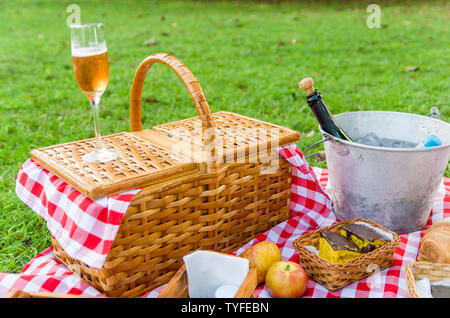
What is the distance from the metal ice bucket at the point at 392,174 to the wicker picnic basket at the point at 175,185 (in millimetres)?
202

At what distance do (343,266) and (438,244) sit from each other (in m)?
0.32

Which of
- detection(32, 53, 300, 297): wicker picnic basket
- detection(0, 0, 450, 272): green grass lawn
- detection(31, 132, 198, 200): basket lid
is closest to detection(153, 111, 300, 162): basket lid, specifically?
detection(32, 53, 300, 297): wicker picnic basket

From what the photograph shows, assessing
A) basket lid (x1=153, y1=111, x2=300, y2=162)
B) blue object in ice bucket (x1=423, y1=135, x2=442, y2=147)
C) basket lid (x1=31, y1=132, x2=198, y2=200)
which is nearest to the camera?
basket lid (x1=31, y1=132, x2=198, y2=200)

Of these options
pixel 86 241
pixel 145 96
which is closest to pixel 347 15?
pixel 145 96

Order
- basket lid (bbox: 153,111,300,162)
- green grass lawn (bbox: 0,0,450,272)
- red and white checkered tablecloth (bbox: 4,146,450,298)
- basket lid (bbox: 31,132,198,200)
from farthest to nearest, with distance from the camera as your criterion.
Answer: green grass lawn (bbox: 0,0,450,272), basket lid (bbox: 153,111,300,162), red and white checkered tablecloth (bbox: 4,146,450,298), basket lid (bbox: 31,132,198,200)

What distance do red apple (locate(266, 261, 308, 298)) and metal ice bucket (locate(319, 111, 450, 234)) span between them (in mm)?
439

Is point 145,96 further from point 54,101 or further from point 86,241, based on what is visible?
point 86,241

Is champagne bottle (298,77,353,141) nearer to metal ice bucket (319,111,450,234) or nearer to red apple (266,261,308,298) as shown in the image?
metal ice bucket (319,111,450,234)

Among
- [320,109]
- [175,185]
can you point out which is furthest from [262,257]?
[320,109]

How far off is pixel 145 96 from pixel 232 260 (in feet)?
7.43

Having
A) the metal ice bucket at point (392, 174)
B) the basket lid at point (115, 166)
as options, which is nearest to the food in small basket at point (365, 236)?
the metal ice bucket at point (392, 174)

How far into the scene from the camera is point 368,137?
5.64 ft

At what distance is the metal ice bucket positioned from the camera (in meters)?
1.40

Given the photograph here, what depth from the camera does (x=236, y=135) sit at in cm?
150
